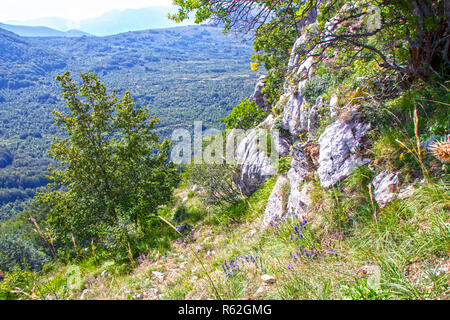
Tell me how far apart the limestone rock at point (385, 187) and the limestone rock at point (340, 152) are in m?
0.49

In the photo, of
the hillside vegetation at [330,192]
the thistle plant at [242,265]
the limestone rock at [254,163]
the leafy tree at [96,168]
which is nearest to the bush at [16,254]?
the leafy tree at [96,168]

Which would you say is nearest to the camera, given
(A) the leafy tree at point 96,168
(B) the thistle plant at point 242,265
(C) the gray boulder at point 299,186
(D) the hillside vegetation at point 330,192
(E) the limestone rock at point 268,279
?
(D) the hillside vegetation at point 330,192

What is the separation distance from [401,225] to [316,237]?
1.02 metres

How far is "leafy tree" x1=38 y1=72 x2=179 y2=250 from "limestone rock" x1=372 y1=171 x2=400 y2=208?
32.2ft

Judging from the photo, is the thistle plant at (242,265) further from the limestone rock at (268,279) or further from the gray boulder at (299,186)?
the gray boulder at (299,186)

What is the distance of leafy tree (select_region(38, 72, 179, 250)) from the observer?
11.6 m

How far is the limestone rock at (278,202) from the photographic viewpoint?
5.52m

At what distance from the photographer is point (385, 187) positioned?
3430 millimetres

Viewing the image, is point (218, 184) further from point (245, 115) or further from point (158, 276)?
point (245, 115)

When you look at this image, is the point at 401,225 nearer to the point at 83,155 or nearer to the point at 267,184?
the point at 267,184

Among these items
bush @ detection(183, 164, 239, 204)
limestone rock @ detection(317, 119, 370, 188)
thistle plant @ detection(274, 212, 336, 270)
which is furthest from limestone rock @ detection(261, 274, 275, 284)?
bush @ detection(183, 164, 239, 204)

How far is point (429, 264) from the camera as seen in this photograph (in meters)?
2.17

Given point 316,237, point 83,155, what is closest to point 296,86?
point 316,237

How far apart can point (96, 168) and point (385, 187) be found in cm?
1172
